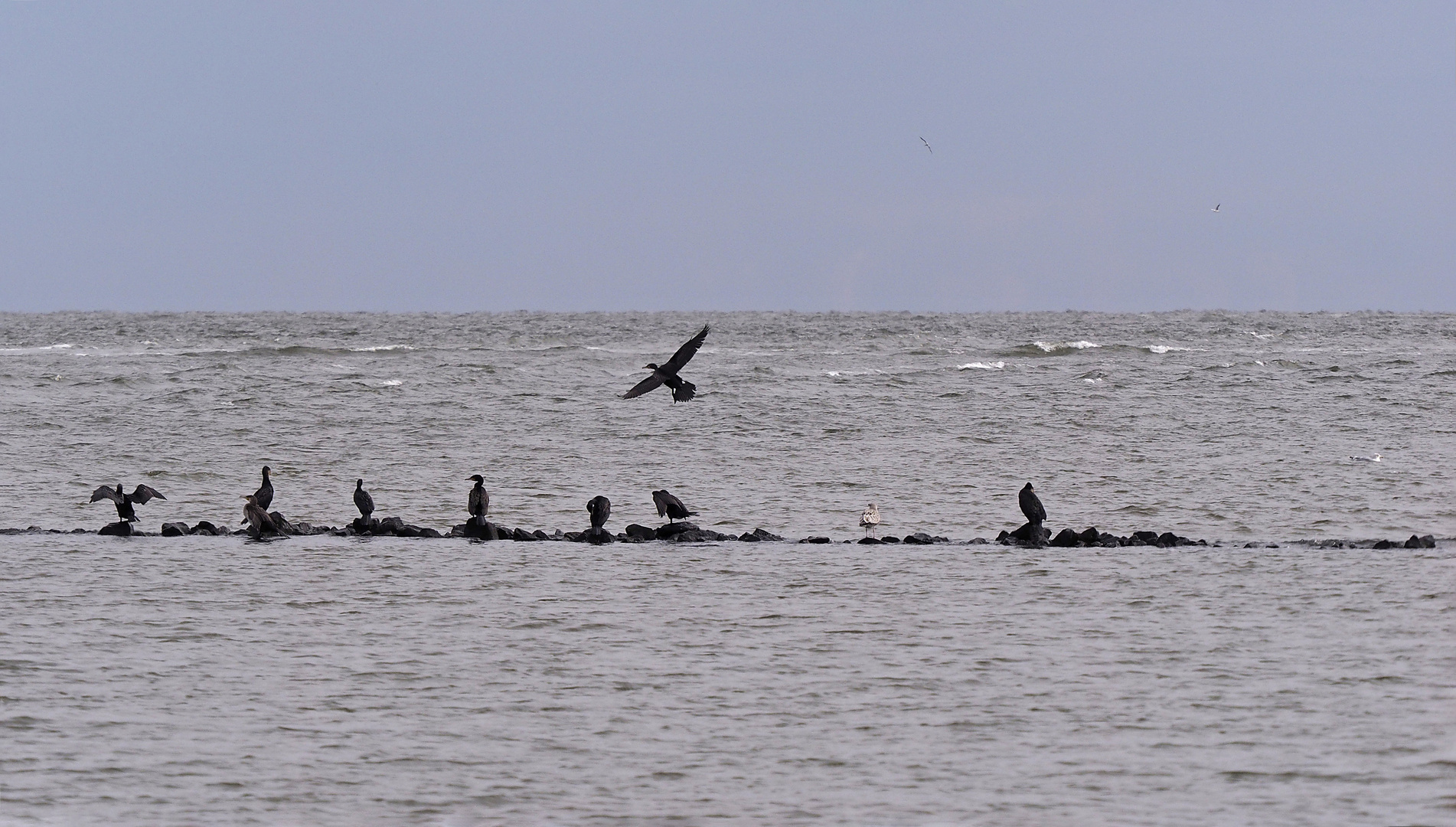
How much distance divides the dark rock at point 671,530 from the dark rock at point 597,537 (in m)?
0.55

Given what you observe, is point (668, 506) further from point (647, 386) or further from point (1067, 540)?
point (1067, 540)

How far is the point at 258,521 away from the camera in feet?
54.7

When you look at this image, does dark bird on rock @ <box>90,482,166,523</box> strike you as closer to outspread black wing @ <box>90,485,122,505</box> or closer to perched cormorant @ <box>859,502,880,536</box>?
outspread black wing @ <box>90,485,122,505</box>

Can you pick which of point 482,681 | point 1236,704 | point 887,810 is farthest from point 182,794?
point 1236,704

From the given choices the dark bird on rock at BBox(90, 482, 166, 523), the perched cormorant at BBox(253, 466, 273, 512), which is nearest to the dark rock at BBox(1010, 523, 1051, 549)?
the perched cormorant at BBox(253, 466, 273, 512)

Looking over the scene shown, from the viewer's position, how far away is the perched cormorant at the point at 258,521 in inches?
657

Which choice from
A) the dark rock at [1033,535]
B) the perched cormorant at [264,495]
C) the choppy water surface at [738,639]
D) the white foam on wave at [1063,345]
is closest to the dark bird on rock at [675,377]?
the choppy water surface at [738,639]

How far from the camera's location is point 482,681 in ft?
32.9

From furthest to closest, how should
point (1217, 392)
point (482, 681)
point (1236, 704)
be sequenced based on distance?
point (1217, 392)
point (482, 681)
point (1236, 704)

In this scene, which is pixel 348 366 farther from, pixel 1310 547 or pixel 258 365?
pixel 1310 547

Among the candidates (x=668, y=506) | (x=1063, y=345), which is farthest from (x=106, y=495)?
(x=1063, y=345)

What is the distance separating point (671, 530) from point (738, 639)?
18.8 feet

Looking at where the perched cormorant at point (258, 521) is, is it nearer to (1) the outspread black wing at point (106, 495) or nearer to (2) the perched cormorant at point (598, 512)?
(1) the outspread black wing at point (106, 495)

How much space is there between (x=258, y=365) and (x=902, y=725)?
42459 millimetres
